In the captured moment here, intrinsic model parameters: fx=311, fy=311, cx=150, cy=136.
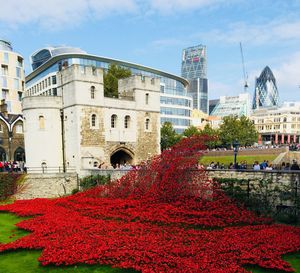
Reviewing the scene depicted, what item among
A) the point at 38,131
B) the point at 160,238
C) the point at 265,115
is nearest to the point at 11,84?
the point at 38,131

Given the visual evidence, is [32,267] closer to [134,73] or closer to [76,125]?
[76,125]

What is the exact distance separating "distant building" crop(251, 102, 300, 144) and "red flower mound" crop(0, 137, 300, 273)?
111 meters

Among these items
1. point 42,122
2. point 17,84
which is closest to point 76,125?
point 42,122

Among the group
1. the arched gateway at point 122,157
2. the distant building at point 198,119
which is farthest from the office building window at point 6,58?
the distant building at point 198,119

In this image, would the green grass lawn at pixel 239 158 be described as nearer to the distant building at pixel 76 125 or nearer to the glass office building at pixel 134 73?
the distant building at pixel 76 125

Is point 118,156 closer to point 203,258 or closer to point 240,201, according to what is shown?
point 240,201

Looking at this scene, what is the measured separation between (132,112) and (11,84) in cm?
4515

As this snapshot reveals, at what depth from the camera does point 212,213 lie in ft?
49.5

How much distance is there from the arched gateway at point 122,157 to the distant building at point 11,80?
40.2 metres

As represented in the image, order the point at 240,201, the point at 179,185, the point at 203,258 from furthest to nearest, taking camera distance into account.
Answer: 1. the point at 179,185
2. the point at 240,201
3. the point at 203,258

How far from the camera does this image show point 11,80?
68.8 meters

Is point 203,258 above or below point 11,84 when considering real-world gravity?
below

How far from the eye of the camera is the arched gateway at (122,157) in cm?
3475

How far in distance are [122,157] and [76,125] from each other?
25.9ft
